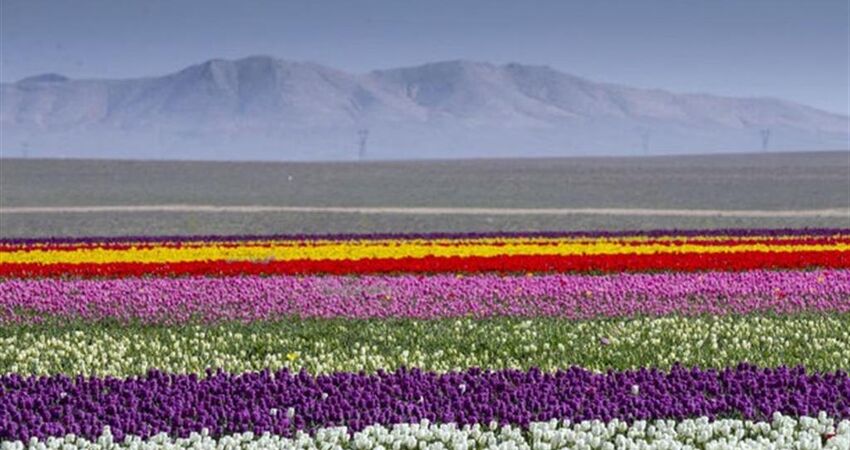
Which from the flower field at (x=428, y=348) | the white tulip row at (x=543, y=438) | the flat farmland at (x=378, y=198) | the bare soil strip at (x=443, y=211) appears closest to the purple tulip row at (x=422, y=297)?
the flower field at (x=428, y=348)

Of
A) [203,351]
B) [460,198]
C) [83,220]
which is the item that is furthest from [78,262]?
[460,198]

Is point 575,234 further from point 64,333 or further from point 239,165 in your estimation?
point 239,165

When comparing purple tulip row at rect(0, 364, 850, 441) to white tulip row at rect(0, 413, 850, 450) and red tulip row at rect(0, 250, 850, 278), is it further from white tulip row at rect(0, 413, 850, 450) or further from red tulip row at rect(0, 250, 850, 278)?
red tulip row at rect(0, 250, 850, 278)

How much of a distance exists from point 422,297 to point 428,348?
4.21 m

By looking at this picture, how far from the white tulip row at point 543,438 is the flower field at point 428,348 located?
19 mm

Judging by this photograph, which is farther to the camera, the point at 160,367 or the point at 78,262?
the point at 78,262

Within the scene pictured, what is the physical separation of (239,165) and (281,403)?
103 metres

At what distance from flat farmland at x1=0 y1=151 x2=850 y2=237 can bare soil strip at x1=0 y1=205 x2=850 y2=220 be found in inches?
3.0

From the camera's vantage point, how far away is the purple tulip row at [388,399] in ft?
34.5

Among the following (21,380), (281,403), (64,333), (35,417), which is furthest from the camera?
(64,333)

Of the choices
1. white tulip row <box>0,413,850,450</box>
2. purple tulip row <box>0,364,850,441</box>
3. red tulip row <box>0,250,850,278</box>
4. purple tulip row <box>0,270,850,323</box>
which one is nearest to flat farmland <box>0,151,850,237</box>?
red tulip row <box>0,250,850,278</box>

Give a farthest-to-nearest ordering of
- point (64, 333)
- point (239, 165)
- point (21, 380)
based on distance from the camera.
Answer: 1. point (239, 165)
2. point (64, 333)
3. point (21, 380)

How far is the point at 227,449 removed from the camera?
977 cm

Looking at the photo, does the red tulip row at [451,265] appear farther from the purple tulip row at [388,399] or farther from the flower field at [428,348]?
the purple tulip row at [388,399]
